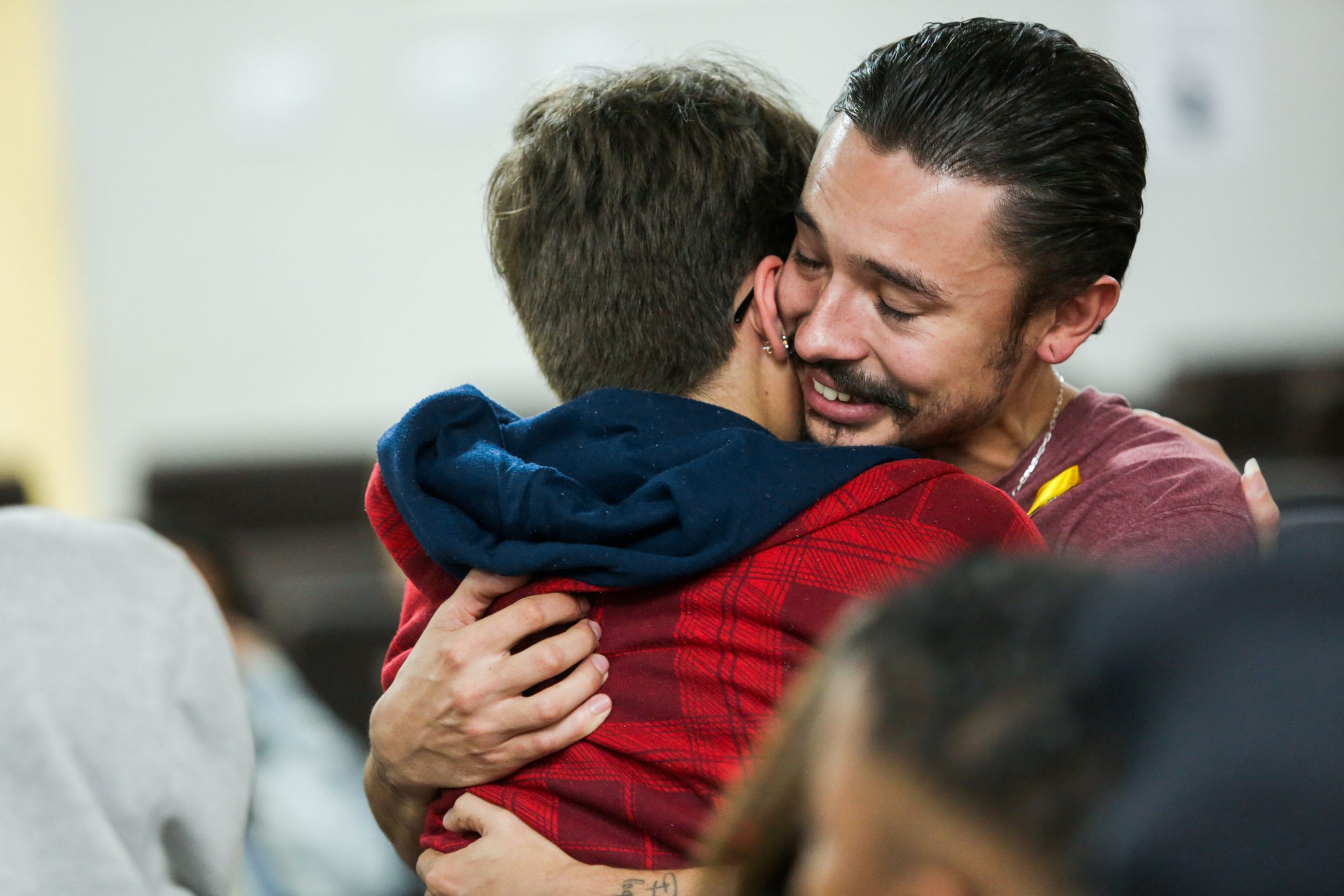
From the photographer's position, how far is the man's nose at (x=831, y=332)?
1287mm

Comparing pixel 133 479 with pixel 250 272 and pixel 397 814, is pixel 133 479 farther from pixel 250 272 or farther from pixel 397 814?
pixel 397 814

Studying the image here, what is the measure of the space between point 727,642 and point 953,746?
594mm

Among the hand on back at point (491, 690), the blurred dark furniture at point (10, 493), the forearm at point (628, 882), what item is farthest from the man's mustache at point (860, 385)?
the blurred dark furniture at point (10, 493)

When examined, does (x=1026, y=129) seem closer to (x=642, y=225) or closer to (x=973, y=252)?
(x=973, y=252)

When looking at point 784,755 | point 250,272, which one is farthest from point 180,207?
point 784,755

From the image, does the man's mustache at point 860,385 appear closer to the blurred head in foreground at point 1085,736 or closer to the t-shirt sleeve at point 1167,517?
the t-shirt sleeve at point 1167,517

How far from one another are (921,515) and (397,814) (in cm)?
66

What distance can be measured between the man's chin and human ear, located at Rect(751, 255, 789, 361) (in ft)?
0.30

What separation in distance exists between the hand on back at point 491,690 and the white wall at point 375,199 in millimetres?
3981

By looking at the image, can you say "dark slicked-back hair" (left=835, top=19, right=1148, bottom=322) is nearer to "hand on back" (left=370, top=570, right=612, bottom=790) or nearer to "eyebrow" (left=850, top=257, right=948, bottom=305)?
"eyebrow" (left=850, top=257, right=948, bottom=305)

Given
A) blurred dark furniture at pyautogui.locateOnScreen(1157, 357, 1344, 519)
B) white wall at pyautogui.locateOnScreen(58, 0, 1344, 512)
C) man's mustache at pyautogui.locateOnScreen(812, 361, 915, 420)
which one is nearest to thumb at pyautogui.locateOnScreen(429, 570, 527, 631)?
man's mustache at pyautogui.locateOnScreen(812, 361, 915, 420)

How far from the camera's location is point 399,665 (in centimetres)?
136

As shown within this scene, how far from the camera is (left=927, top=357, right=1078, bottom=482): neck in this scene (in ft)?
4.99

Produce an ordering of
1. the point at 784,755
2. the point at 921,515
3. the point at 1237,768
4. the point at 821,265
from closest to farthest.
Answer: the point at 1237,768 → the point at 784,755 → the point at 921,515 → the point at 821,265
